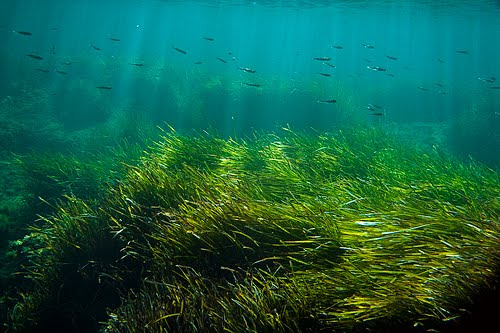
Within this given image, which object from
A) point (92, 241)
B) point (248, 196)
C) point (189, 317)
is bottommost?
point (92, 241)

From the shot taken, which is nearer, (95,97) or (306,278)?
(306,278)

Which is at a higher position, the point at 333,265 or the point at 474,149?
the point at 333,265

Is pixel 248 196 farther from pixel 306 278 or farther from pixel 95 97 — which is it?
pixel 95 97

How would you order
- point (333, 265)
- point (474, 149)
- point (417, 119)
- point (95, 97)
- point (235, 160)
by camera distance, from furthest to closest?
point (417, 119) → point (95, 97) → point (474, 149) → point (235, 160) → point (333, 265)

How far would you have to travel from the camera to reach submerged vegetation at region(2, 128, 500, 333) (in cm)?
288

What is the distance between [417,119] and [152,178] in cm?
1937

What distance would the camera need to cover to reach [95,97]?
59.4 feet

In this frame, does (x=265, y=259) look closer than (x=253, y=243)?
Yes

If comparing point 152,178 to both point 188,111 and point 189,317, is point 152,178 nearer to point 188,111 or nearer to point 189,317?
point 189,317

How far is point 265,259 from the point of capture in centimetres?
359

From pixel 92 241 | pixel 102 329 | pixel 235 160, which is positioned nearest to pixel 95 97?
pixel 235 160

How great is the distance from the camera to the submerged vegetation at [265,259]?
288 cm

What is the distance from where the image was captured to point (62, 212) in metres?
5.86

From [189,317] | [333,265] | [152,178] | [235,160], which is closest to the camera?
[189,317]
